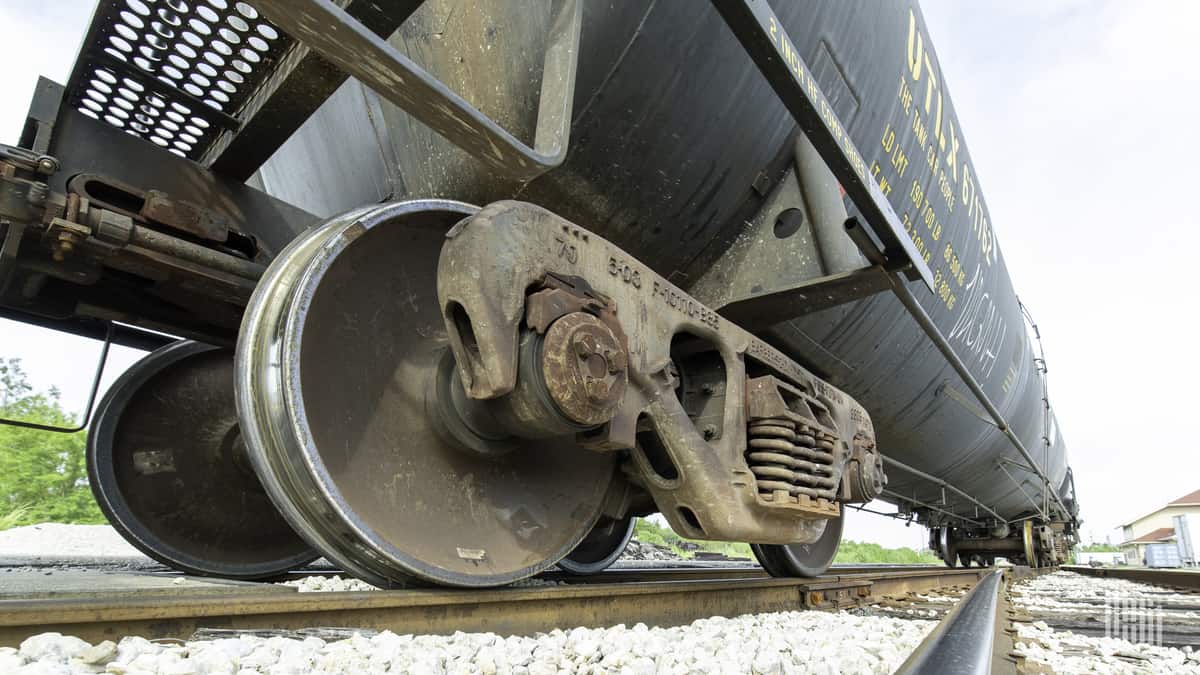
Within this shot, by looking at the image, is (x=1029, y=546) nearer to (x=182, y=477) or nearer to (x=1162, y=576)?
(x=1162, y=576)

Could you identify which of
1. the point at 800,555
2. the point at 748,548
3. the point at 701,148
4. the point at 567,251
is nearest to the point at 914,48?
the point at 701,148

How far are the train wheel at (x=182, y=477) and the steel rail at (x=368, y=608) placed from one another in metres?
0.57

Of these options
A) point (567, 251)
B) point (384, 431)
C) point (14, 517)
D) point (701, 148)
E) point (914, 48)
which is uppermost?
point (914, 48)

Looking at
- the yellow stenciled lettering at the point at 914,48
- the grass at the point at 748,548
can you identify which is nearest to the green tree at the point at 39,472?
the grass at the point at 748,548

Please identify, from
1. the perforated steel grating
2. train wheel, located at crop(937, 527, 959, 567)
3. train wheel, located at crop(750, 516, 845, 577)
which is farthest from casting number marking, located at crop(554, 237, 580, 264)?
train wheel, located at crop(937, 527, 959, 567)

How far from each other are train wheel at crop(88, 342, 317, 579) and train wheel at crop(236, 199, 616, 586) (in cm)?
94

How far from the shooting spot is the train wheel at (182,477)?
244cm

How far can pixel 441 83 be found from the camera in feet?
5.07

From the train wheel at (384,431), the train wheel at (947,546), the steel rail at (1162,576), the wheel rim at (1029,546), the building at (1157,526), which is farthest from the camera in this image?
the building at (1157,526)

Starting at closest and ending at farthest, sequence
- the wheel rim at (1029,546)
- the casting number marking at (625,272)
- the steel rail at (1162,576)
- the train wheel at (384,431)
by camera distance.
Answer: the train wheel at (384,431), the casting number marking at (625,272), the steel rail at (1162,576), the wheel rim at (1029,546)

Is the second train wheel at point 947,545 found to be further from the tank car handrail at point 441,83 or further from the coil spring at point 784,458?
the tank car handrail at point 441,83

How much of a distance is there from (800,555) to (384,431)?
2465 mm

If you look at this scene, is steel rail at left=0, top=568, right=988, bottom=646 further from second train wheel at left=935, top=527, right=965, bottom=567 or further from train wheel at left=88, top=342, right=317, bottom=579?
second train wheel at left=935, top=527, right=965, bottom=567

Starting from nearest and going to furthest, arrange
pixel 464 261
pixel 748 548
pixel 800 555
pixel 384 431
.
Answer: pixel 464 261
pixel 384 431
pixel 800 555
pixel 748 548
